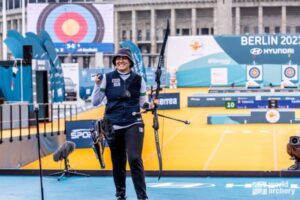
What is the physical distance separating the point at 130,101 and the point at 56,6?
3157cm

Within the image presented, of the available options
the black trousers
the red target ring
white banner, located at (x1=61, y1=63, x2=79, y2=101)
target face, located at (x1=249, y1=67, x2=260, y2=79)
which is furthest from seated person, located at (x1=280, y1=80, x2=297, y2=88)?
the black trousers

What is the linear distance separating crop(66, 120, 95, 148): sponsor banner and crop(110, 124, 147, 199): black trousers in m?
7.65

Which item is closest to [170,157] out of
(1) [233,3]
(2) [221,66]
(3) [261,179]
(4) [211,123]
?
(3) [261,179]

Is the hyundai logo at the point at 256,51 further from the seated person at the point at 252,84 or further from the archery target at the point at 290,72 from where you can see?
the seated person at the point at 252,84

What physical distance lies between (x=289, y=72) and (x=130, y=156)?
45.1 m

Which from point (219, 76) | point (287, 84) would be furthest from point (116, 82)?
point (219, 76)

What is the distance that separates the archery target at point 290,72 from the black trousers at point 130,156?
4423 centimetres

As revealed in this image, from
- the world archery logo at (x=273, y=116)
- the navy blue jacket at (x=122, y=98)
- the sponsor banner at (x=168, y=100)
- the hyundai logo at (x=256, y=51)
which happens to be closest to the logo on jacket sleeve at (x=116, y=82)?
the navy blue jacket at (x=122, y=98)

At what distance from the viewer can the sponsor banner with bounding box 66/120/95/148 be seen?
52.3 feet

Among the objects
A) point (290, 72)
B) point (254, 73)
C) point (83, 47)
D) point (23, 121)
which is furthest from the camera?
point (290, 72)

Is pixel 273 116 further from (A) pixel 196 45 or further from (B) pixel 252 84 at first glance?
(A) pixel 196 45

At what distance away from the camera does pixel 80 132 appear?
53.6 feet

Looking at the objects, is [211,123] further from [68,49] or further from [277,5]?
[277,5]

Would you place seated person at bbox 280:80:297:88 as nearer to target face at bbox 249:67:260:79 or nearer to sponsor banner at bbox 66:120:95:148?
target face at bbox 249:67:260:79
